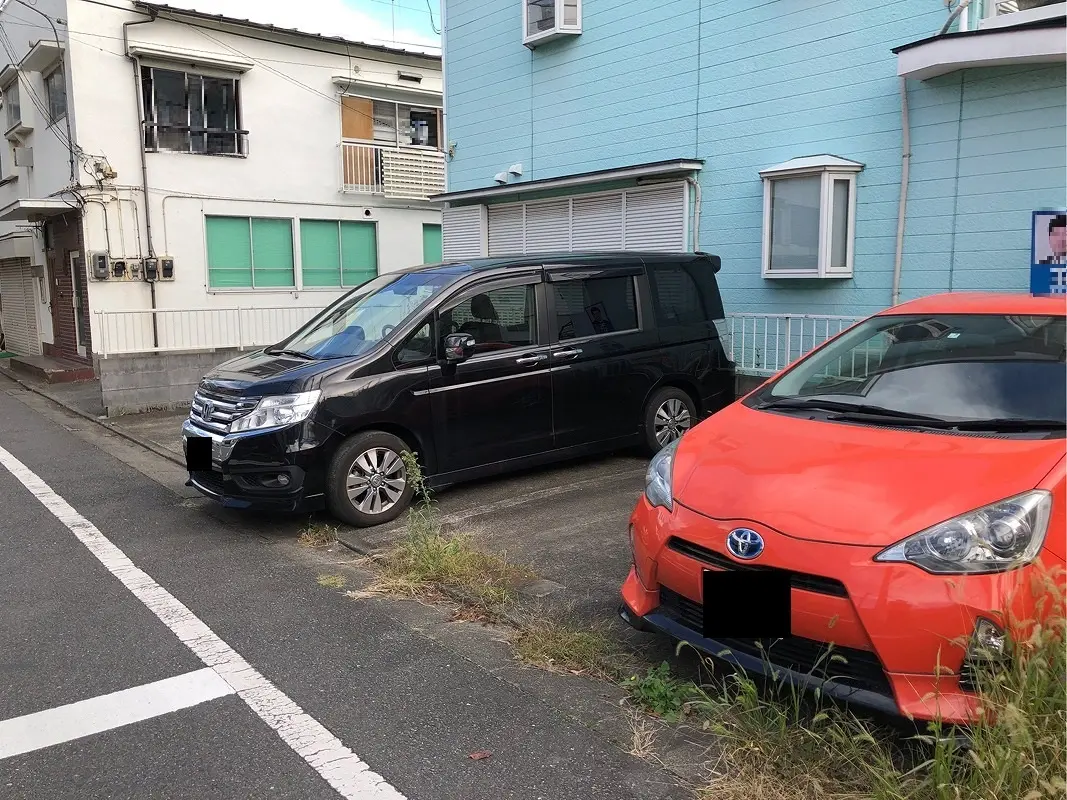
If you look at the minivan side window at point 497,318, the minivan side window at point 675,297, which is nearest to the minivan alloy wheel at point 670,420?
the minivan side window at point 675,297

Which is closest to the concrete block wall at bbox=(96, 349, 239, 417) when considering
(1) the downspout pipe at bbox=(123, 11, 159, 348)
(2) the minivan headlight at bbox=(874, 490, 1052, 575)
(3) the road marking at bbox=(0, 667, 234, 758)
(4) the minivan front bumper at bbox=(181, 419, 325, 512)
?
(1) the downspout pipe at bbox=(123, 11, 159, 348)

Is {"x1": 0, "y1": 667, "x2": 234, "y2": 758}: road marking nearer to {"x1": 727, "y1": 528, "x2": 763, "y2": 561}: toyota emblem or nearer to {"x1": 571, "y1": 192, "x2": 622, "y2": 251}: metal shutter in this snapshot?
{"x1": 727, "y1": 528, "x2": 763, "y2": 561}: toyota emblem

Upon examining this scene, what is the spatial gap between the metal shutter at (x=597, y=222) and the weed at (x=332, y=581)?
626cm

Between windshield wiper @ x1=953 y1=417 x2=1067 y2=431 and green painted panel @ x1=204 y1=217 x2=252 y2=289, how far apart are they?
1474cm

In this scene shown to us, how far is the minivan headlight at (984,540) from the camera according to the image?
8.81 ft

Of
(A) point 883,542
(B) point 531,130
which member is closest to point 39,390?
(B) point 531,130

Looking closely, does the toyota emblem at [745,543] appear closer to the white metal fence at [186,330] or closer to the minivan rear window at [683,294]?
the minivan rear window at [683,294]

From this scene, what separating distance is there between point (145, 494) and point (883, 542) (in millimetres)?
6269

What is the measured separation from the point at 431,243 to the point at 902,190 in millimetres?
12414

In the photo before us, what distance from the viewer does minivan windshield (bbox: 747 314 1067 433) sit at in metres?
3.38

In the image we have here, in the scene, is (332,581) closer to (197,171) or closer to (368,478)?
(368,478)

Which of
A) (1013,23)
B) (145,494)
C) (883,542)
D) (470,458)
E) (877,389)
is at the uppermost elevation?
(1013,23)

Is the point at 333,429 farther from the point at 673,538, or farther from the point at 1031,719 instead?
the point at 1031,719

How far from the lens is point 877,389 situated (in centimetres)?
386
